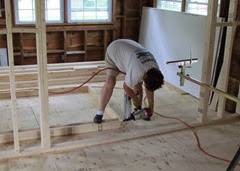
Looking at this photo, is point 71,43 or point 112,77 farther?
point 71,43

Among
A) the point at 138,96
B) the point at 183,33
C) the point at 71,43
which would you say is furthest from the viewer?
the point at 71,43

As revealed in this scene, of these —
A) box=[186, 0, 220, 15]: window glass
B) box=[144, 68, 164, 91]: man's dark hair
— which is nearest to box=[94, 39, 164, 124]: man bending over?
box=[144, 68, 164, 91]: man's dark hair

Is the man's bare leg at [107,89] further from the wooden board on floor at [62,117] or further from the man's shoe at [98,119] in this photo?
the wooden board on floor at [62,117]

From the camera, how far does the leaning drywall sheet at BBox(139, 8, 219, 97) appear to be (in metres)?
5.12

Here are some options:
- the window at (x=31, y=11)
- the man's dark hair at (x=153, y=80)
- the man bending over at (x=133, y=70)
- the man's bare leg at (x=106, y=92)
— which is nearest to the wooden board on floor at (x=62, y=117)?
the man's bare leg at (x=106, y=92)

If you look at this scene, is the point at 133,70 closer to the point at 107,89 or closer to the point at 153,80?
the point at 153,80

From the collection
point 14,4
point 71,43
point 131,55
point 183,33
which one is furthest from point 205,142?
point 14,4

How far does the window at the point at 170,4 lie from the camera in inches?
242

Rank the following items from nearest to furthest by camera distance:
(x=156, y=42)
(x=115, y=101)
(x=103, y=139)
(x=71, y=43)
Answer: (x=103, y=139)
(x=115, y=101)
(x=156, y=42)
(x=71, y=43)

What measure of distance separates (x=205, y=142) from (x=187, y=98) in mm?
1581

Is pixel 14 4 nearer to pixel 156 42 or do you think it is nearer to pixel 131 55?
pixel 156 42

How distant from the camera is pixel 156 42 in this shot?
6387 millimetres

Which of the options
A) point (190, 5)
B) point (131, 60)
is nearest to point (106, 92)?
point (131, 60)

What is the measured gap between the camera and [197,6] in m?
5.61
